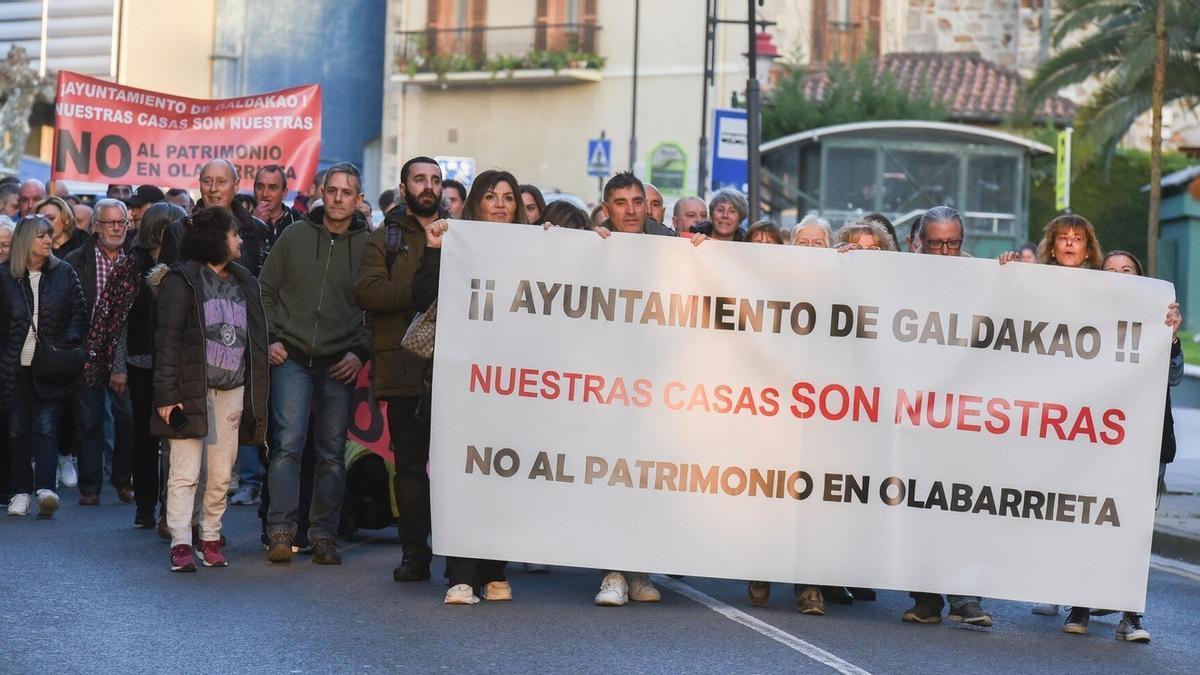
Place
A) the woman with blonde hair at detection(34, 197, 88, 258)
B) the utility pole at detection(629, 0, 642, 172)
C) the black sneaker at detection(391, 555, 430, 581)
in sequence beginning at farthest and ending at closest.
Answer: the utility pole at detection(629, 0, 642, 172)
the woman with blonde hair at detection(34, 197, 88, 258)
the black sneaker at detection(391, 555, 430, 581)

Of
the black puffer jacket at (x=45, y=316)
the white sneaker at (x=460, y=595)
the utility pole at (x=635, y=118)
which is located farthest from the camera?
the utility pole at (x=635, y=118)

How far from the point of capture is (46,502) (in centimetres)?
1134

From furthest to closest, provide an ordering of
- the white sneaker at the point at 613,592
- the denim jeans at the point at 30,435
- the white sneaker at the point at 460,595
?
the denim jeans at the point at 30,435 → the white sneaker at the point at 613,592 → the white sneaker at the point at 460,595

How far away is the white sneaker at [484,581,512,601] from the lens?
8.63 m

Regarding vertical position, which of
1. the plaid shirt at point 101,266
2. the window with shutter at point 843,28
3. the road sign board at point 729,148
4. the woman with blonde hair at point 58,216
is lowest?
the plaid shirt at point 101,266

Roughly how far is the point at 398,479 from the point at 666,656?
2.12 meters

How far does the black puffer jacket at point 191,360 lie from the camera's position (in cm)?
924

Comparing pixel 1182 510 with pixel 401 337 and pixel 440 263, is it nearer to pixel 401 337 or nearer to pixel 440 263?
pixel 401 337

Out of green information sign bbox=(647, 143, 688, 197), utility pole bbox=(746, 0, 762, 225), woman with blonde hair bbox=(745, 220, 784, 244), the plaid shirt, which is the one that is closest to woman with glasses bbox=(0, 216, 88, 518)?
the plaid shirt

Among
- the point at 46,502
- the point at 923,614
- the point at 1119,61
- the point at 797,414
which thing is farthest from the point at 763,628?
the point at 1119,61

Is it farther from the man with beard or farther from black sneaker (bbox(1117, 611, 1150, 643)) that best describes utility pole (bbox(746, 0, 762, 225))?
black sneaker (bbox(1117, 611, 1150, 643))

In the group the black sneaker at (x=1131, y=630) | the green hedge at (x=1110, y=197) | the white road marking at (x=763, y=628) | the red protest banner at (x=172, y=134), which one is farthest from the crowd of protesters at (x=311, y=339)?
the green hedge at (x=1110, y=197)

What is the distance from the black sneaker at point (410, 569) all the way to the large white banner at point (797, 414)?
666mm

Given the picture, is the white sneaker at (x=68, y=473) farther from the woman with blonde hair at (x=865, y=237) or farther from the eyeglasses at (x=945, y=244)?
the eyeglasses at (x=945, y=244)
